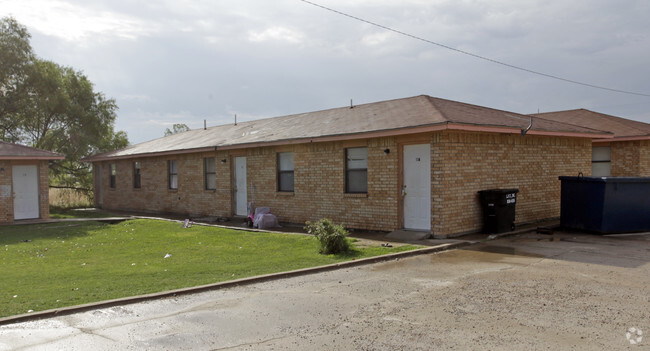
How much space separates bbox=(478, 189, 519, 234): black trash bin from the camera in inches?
473

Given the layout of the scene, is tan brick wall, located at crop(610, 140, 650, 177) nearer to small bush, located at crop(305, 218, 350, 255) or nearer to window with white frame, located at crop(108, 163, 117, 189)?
small bush, located at crop(305, 218, 350, 255)

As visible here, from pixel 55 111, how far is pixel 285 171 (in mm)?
19108

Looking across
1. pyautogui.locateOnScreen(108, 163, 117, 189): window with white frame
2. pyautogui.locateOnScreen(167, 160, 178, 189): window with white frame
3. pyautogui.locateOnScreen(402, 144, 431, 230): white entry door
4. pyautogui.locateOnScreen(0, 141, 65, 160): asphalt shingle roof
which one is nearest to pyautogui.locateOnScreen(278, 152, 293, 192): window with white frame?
pyautogui.locateOnScreen(402, 144, 431, 230): white entry door

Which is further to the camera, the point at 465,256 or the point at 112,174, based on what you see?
the point at 112,174

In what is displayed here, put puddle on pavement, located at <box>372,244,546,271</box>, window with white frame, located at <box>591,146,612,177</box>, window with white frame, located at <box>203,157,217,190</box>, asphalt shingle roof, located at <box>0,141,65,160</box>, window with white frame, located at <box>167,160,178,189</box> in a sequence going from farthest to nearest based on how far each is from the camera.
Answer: window with white frame, located at <box>167,160,178,189</box> → window with white frame, located at <box>203,157,217,190</box> → window with white frame, located at <box>591,146,612,177</box> → asphalt shingle roof, located at <box>0,141,65,160</box> → puddle on pavement, located at <box>372,244,546,271</box>

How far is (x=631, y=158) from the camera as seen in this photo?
58.8 ft

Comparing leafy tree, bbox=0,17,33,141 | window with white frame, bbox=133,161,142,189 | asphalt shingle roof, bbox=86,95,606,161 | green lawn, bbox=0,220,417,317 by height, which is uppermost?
leafy tree, bbox=0,17,33,141

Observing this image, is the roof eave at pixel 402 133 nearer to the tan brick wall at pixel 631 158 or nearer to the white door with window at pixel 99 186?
the tan brick wall at pixel 631 158

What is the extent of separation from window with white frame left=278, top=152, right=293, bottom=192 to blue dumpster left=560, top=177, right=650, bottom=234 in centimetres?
814

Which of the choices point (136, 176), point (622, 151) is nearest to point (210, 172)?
point (136, 176)

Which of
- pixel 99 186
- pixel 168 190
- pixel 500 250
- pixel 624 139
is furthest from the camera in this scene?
pixel 99 186

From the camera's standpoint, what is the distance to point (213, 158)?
1878cm

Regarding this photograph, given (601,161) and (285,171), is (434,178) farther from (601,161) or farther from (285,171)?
(601,161)

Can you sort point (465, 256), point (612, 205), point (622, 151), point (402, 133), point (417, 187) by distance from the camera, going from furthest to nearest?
point (622, 151) < point (417, 187) < point (612, 205) < point (402, 133) < point (465, 256)
